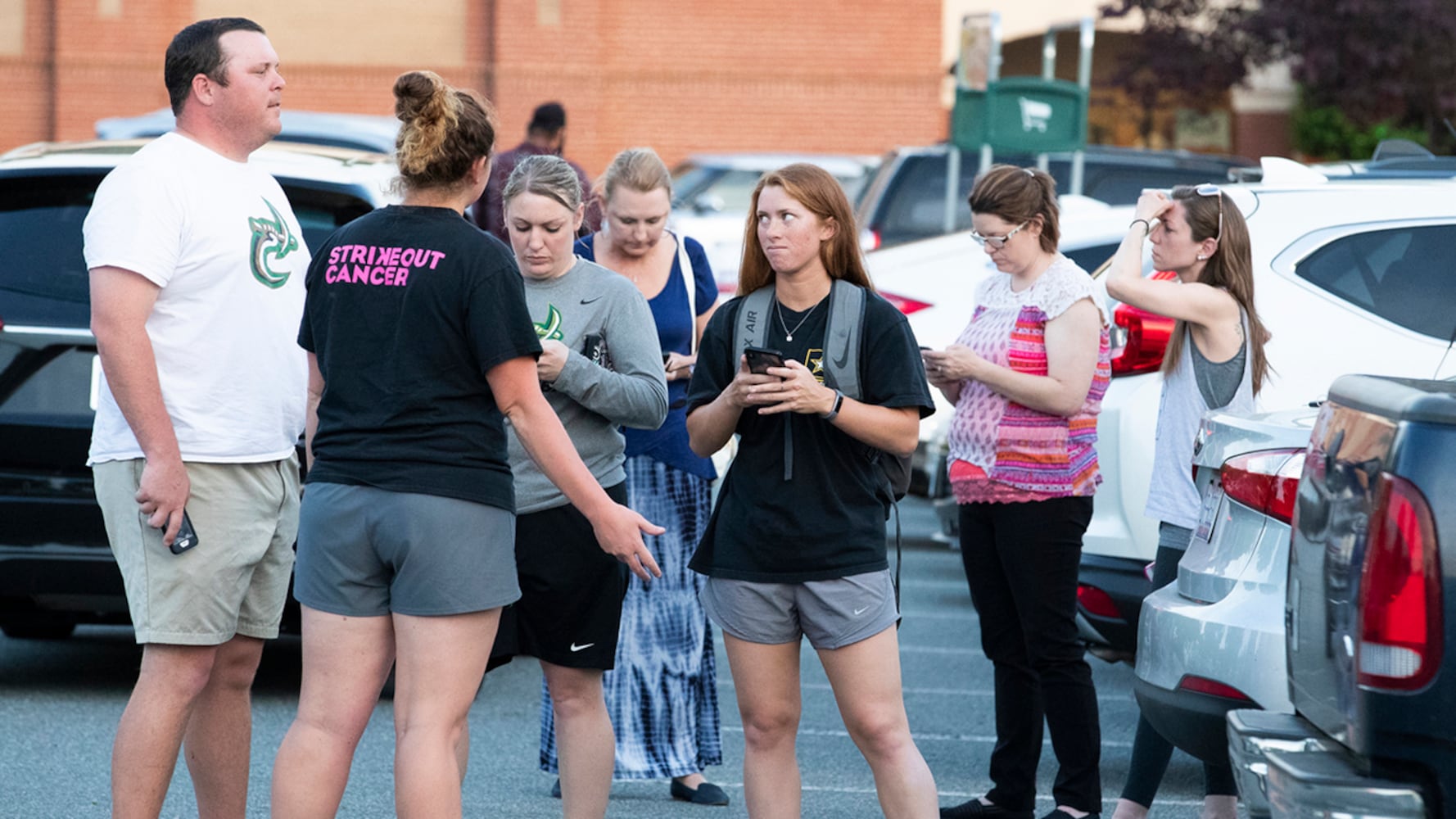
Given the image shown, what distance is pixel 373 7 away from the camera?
27.0 meters

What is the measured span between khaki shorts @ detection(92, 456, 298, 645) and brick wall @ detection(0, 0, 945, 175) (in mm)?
22809

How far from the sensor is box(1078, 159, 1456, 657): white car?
18.1 ft

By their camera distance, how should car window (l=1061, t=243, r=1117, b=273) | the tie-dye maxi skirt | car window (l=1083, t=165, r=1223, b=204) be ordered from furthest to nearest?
car window (l=1083, t=165, r=1223, b=204), car window (l=1061, t=243, r=1117, b=273), the tie-dye maxi skirt

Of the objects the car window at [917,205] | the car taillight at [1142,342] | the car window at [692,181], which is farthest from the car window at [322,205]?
the car window at [692,181]

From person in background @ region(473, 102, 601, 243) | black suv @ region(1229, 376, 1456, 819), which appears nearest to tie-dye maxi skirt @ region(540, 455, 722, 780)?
person in background @ region(473, 102, 601, 243)

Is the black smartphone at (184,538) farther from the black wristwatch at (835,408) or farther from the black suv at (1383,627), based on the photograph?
the black suv at (1383,627)

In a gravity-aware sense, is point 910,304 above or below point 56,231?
below

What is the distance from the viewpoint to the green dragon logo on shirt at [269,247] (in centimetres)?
403

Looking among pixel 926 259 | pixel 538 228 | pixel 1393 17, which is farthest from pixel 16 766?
pixel 1393 17

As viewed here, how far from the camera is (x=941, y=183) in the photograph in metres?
13.6

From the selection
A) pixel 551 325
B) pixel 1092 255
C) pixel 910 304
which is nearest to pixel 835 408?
pixel 551 325

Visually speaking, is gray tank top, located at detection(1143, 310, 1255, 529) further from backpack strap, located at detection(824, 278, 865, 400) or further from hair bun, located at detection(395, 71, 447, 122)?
hair bun, located at detection(395, 71, 447, 122)

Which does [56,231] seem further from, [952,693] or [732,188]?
[732,188]

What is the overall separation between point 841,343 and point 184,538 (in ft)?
5.04
